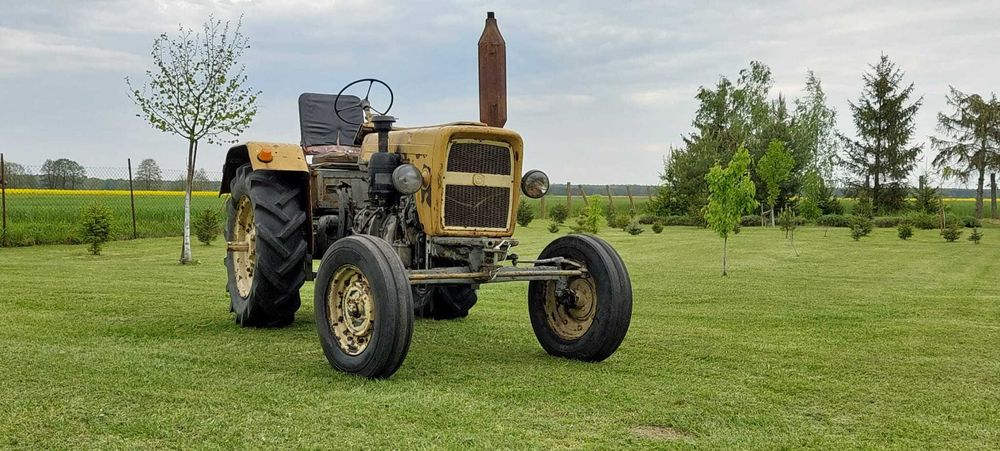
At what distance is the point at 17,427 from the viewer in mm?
4602

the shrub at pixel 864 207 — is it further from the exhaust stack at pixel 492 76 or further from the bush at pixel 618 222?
the exhaust stack at pixel 492 76

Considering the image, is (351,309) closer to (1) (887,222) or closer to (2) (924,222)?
(2) (924,222)

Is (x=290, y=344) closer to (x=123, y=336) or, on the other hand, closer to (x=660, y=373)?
(x=123, y=336)

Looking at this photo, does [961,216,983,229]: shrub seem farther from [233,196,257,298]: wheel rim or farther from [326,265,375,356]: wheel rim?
[326,265,375,356]: wheel rim

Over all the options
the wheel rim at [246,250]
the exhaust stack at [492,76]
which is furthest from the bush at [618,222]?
the wheel rim at [246,250]

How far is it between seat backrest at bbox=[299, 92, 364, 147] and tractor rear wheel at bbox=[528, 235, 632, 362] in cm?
324

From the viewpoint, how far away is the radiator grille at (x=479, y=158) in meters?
6.59

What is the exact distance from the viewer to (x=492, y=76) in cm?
941

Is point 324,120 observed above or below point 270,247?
above

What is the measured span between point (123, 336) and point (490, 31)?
4.51m

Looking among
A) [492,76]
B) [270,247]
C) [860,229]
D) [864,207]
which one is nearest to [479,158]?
[270,247]

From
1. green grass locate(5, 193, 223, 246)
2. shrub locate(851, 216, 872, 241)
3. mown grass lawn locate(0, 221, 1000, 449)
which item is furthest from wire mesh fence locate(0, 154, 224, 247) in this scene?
shrub locate(851, 216, 872, 241)

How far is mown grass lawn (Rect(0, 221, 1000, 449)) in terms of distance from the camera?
4734 millimetres

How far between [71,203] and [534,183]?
23505 millimetres
